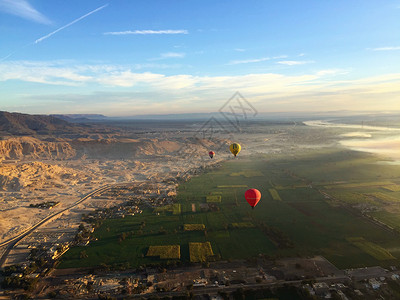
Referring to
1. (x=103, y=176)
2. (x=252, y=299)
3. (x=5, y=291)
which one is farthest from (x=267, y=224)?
(x=103, y=176)

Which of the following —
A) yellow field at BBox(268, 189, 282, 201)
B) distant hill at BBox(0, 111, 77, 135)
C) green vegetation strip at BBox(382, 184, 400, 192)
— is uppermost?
distant hill at BBox(0, 111, 77, 135)

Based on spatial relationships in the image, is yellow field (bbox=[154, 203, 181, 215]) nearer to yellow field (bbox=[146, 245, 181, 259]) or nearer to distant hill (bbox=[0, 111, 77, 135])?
yellow field (bbox=[146, 245, 181, 259])

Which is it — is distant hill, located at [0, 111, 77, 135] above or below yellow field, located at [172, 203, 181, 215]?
above

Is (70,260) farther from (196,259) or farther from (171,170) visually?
(171,170)

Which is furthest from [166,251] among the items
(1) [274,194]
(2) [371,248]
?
(1) [274,194]

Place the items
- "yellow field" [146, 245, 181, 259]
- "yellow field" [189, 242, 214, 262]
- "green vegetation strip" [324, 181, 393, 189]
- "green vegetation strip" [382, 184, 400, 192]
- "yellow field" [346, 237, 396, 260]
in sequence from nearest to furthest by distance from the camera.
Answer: "yellow field" [346, 237, 396, 260] → "yellow field" [189, 242, 214, 262] → "yellow field" [146, 245, 181, 259] → "green vegetation strip" [382, 184, 400, 192] → "green vegetation strip" [324, 181, 393, 189]

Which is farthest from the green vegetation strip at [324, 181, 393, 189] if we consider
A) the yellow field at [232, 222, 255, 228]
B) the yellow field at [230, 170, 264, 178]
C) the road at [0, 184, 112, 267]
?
the road at [0, 184, 112, 267]

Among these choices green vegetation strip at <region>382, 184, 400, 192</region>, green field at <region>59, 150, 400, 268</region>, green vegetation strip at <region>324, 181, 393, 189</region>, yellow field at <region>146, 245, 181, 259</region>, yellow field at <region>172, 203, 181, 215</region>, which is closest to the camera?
yellow field at <region>146, 245, 181, 259</region>
